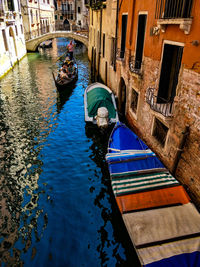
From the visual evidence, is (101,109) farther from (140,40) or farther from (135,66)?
(140,40)

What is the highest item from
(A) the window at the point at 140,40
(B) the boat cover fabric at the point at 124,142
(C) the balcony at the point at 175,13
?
(C) the balcony at the point at 175,13

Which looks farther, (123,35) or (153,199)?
(123,35)

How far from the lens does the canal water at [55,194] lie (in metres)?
5.80

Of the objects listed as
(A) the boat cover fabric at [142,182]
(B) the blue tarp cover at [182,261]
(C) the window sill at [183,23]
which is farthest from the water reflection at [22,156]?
(C) the window sill at [183,23]

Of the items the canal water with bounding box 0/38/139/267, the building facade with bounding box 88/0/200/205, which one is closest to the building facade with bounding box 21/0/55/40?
the canal water with bounding box 0/38/139/267

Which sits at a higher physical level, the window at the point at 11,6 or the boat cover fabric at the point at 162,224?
the window at the point at 11,6

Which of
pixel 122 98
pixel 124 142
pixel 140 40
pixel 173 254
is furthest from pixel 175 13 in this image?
pixel 122 98

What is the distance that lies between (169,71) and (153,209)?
14.2ft

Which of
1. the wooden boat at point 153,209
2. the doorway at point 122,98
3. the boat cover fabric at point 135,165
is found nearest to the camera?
the wooden boat at point 153,209

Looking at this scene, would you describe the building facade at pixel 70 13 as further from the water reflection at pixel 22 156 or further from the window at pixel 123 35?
the window at pixel 123 35

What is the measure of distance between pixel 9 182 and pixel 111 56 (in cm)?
1112

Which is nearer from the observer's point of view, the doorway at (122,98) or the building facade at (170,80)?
the building facade at (170,80)

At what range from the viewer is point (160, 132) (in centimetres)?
780

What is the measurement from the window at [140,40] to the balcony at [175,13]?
183cm
